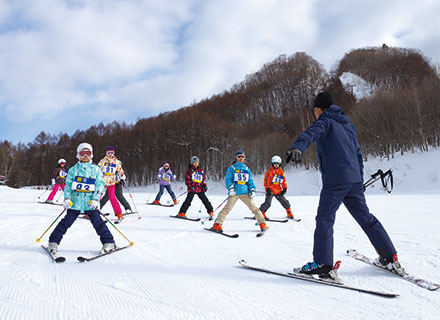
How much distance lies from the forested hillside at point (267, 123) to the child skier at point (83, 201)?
24045 millimetres

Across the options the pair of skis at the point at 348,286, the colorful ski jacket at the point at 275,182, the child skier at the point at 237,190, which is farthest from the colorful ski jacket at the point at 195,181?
the pair of skis at the point at 348,286

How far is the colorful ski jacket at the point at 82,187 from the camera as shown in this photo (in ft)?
12.6

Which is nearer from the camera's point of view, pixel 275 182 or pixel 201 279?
pixel 201 279

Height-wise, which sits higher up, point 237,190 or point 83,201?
point 237,190

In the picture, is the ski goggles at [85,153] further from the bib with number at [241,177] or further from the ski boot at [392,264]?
the ski boot at [392,264]

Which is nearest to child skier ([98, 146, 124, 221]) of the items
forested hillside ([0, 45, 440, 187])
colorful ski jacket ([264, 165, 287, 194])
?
colorful ski jacket ([264, 165, 287, 194])

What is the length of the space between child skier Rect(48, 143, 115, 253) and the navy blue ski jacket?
10.2 ft

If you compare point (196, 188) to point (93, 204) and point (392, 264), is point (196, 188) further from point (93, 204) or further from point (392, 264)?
point (392, 264)

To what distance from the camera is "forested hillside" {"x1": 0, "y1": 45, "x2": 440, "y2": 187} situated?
71.9 ft

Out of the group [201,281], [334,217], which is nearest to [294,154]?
[334,217]

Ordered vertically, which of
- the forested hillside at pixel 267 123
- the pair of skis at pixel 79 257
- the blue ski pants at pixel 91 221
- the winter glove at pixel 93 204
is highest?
the forested hillside at pixel 267 123

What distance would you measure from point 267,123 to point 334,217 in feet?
133

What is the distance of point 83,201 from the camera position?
3.86 m

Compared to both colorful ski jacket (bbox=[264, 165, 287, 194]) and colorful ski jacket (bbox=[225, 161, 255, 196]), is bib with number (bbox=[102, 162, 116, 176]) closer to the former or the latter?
colorful ski jacket (bbox=[225, 161, 255, 196])
